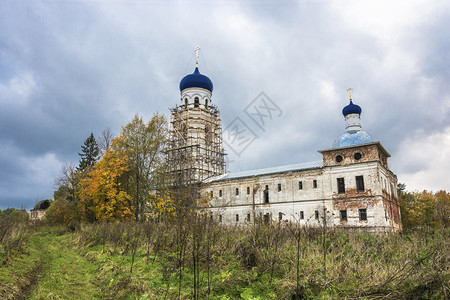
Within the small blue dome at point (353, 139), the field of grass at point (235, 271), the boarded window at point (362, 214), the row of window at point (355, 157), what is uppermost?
the small blue dome at point (353, 139)

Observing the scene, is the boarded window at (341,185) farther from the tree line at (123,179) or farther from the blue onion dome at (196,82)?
the blue onion dome at (196,82)

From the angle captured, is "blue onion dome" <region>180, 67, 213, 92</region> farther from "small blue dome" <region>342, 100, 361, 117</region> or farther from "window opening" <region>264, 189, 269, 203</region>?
"small blue dome" <region>342, 100, 361, 117</region>

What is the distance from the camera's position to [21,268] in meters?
7.54

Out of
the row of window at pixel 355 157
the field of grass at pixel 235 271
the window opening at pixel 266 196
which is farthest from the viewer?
the window opening at pixel 266 196

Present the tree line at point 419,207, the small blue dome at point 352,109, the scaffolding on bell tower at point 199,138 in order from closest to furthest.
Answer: the small blue dome at point 352,109 < the scaffolding on bell tower at point 199,138 < the tree line at point 419,207

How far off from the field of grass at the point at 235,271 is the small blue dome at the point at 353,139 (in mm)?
19350

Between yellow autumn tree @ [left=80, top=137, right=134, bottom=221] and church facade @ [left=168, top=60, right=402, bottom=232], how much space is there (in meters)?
4.53

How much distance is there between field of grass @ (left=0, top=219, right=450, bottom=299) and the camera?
488cm

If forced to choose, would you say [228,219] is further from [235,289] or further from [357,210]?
[235,289]

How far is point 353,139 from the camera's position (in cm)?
2828

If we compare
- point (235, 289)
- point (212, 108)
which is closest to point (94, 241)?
point (235, 289)

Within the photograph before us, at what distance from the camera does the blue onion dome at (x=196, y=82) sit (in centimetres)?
3981

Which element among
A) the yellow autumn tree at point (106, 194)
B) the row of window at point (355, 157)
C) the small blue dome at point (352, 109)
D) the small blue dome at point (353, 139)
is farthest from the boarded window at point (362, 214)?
the yellow autumn tree at point (106, 194)

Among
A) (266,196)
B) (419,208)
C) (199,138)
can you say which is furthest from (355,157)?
(419,208)
